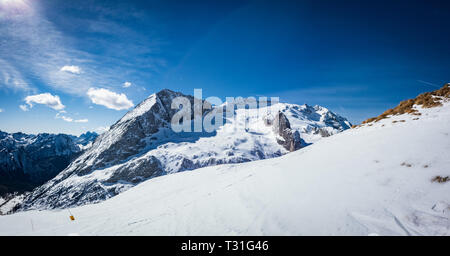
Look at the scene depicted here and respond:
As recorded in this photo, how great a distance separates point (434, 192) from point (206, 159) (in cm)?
16927

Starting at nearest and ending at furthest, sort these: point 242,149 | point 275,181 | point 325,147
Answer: point 275,181 < point 325,147 < point 242,149

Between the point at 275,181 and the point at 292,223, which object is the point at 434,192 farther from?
the point at 275,181

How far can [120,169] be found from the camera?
15675 cm

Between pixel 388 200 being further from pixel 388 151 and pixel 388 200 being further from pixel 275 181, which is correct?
pixel 275 181

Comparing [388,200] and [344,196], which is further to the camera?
[344,196]

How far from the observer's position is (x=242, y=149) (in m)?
196

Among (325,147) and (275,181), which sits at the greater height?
(325,147)
